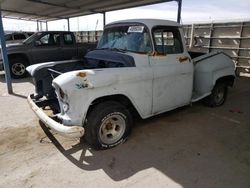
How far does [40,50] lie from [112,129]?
7310 millimetres

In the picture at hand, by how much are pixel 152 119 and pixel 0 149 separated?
305 centimetres

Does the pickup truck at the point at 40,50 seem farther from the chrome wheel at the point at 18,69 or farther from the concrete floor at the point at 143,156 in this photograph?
the concrete floor at the point at 143,156

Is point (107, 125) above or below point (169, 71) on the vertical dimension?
below

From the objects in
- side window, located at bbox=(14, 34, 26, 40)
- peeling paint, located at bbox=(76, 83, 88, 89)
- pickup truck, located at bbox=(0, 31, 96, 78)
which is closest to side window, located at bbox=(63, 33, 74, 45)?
pickup truck, located at bbox=(0, 31, 96, 78)

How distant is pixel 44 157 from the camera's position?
11.9 ft

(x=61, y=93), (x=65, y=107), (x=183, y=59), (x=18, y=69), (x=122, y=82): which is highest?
(x=183, y=59)

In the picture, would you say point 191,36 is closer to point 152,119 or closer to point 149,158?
point 152,119

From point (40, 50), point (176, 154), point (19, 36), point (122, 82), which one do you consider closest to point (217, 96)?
point (176, 154)

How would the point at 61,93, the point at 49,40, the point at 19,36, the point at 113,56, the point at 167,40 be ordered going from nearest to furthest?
the point at 61,93 → the point at 113,56 → the point at 167,40 → the point at 49,40 → the point at 19,36

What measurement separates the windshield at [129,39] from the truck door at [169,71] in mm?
176

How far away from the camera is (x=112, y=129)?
3.94 meters

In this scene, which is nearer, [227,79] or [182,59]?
[182,59]

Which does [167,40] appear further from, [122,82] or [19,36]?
[19,36]

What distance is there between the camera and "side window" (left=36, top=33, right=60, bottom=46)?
995 centimetres
